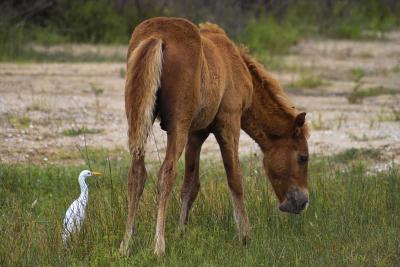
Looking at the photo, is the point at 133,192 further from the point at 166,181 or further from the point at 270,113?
the point at 270,113

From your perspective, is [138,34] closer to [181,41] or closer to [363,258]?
[181,41]

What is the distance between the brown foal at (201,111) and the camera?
6.97m

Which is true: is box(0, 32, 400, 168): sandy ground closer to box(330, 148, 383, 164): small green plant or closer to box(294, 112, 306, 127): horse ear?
box(330, 148, 383, 164): small green plant

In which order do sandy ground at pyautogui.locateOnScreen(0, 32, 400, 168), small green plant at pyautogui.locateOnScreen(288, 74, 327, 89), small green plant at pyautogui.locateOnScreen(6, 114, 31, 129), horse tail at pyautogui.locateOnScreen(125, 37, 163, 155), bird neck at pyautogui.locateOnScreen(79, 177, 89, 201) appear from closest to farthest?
horse tail at pyautogui.locateOnScreen(125, 37, 163, 155)
bird neck at pyautogui.locateOnScreen(79, 177, 89, 201)
sandy ground at pyautogui.locateOnScreen(0, 32, 400, 168)
small green plant at pyautogui.locateOnScreen(6, 114, 31, 129)
small green plant at pyautogui.locateOnScreen(288, 74, 327, 89)

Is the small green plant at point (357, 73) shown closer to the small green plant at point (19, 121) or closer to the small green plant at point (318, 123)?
the small green plant at point (318, 123)

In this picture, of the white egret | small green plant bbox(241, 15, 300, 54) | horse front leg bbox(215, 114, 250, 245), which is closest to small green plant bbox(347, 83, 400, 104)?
small green plant bbox(241, 15, 300, 54)

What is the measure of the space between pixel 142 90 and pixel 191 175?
62.4 inches

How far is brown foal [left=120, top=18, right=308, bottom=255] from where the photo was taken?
274 inches

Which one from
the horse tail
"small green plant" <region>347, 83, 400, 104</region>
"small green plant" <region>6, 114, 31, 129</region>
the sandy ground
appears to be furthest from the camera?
"small green plant" <region>347, 83, 400, 104</region>

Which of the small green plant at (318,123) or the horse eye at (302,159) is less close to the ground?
the horse eye at (302,159)

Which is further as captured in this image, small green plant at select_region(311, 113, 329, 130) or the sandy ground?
small green plant at select_region(311, 113, 329, 130)

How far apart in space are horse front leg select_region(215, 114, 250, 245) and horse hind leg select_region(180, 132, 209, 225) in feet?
1.06

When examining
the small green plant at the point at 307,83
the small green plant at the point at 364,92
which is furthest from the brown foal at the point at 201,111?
the small green plant at the point at 307,83

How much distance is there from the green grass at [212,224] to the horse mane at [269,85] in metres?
0.80
